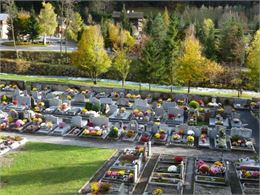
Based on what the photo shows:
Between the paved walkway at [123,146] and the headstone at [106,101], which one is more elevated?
the headstone at [106,101]

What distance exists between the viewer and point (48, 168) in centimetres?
2059

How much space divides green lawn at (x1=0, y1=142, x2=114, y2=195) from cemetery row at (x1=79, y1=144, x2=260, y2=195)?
74 centimetres

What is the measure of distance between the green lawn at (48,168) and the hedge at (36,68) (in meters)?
26.9

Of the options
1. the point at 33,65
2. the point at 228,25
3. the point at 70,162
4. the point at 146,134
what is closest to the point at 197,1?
the point at 228,25

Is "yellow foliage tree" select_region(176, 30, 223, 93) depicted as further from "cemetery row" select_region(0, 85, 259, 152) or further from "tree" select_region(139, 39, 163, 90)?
"cemetery row" select_region(0, 85, 259, 152)

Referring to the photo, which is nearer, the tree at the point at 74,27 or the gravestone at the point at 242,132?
the gravestone at the point at 242,132

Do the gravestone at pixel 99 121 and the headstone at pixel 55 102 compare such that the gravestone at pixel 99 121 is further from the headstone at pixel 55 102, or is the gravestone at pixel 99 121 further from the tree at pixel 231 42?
the tree at pixel 231 42

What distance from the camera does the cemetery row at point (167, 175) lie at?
18.6 m

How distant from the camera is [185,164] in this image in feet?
70.3

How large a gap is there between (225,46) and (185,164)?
3381 centimetres

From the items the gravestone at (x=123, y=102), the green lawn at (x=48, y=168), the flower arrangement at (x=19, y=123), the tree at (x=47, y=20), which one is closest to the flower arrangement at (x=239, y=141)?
the green lawn at (x=48, y=168)

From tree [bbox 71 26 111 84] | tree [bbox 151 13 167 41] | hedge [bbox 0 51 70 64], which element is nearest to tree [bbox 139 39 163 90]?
tree [bbox 71 26 111 84]

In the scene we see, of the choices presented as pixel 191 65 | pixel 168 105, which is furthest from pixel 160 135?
pixel 191 65

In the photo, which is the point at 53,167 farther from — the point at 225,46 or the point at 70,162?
the point at 225,46
